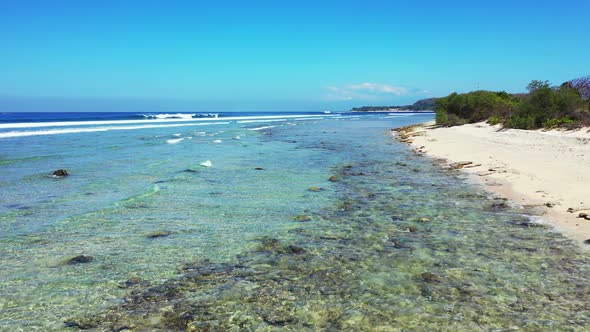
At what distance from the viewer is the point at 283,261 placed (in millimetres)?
7672

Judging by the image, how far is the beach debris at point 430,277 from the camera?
6.69m

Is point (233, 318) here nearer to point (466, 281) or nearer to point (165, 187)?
point (466, 281)

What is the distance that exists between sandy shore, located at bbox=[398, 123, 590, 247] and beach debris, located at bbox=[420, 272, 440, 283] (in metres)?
3.56

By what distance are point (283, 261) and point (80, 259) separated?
379 cm

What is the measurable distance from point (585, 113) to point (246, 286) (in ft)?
109

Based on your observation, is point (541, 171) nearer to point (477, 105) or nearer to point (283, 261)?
point (283, 261)

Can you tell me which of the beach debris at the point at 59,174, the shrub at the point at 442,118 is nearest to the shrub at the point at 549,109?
the shrub at the point at 442,118

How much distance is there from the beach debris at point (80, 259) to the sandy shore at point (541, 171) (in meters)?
9.50

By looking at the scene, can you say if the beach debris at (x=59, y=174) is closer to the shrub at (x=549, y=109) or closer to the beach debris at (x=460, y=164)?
the beach debris at (x=460, y=164)

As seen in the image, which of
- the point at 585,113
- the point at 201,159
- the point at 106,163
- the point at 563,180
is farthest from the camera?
the point at 585,113

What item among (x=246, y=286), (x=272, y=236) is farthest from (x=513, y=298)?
(x=272, y=236)

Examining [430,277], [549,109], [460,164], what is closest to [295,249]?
[430,277]

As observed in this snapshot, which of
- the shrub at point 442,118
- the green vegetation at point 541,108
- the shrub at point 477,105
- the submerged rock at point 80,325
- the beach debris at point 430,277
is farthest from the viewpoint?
the shrub at point 442,118

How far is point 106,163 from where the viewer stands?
71.8 feet
